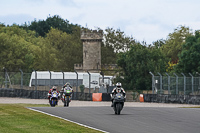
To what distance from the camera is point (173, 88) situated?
47.1 metres

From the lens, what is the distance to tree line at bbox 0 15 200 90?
69.7 metres

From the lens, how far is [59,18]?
147 m

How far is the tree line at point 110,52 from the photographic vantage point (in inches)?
2744

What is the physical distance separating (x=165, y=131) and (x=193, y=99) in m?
26.9

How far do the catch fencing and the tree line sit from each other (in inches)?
769

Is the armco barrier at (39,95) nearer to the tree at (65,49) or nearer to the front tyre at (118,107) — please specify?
the front tyre at (118,107)

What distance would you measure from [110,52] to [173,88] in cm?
7374

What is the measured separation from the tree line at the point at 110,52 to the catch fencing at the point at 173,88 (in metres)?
19.5

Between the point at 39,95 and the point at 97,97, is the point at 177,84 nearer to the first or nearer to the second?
the point at 97,97

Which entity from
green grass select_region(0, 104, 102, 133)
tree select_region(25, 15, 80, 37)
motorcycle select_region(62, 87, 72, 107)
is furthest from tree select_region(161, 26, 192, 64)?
green grass select_region(0, 104, 102, 133)

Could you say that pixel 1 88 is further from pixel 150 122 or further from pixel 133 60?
pixel 150 122

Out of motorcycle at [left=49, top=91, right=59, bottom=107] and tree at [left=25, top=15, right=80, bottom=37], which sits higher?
tree at [left=25, top=15, right=80, bottom=37]

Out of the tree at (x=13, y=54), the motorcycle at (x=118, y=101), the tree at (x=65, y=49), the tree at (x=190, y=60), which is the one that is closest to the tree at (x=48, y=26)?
the tree at (x=65, y=49)

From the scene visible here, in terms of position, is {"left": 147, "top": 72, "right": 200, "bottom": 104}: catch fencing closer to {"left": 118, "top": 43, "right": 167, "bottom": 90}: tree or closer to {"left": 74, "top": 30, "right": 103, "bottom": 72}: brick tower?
{"left": 118, "top": 43, "right": 167, "bottom": 90}: tree
